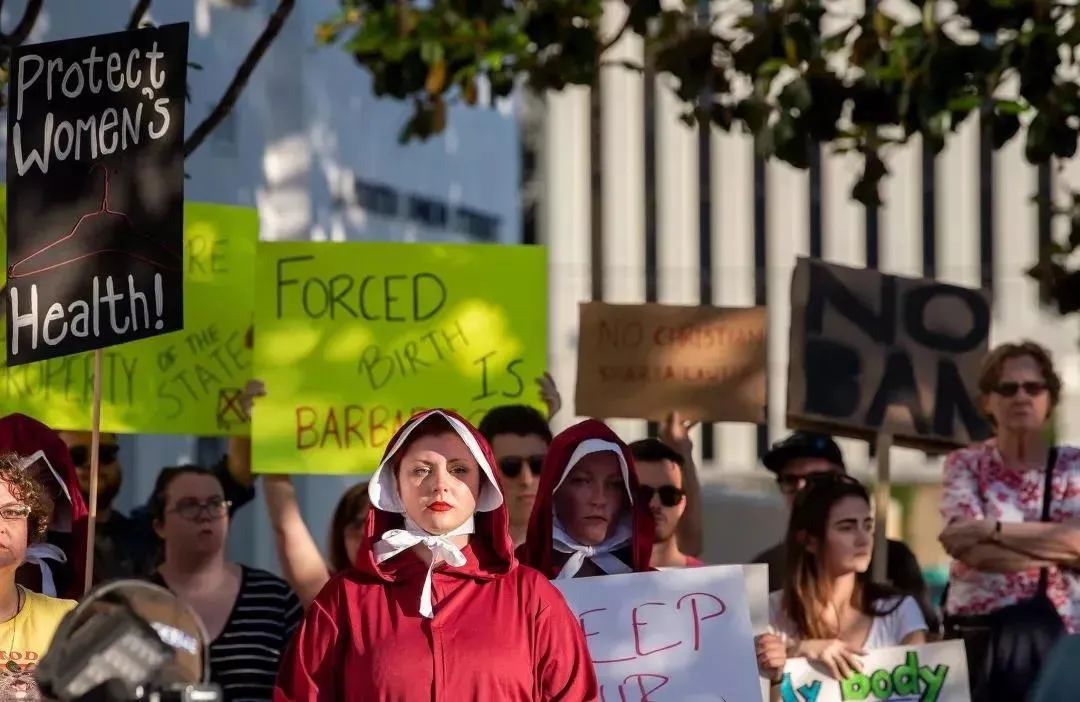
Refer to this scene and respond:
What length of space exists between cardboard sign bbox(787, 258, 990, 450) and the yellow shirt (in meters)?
3.67

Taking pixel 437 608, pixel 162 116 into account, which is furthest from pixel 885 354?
pixel 437 608

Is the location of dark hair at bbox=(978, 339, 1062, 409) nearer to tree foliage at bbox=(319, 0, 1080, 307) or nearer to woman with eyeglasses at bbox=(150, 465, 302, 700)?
tree foliage at bbox=(319, 0, 1080, 307)

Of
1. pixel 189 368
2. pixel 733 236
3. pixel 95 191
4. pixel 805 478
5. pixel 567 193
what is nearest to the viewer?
pixel 95 191

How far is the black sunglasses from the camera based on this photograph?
7.37m

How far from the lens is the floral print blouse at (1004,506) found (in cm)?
721

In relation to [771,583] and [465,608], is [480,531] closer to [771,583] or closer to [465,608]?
[465,608]

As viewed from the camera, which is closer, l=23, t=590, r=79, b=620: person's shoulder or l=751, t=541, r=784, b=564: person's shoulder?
l=23, t=590, r=79, b=620: person's shoulder

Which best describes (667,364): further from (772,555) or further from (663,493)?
(663,493)

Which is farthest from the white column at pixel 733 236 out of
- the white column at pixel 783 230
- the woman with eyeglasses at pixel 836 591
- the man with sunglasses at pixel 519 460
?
the woman with eyeglasses at pixel 836 591

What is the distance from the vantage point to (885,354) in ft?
28.0

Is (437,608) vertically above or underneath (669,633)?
above

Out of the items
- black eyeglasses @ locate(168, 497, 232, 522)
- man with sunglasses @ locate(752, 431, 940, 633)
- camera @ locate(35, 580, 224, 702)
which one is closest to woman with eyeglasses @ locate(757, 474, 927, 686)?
man with sunglasses @ locate(752, 431, 940, 633)

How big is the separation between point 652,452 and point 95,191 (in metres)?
1.77

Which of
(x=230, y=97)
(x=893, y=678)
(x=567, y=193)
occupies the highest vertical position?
(x=567, y=193)
